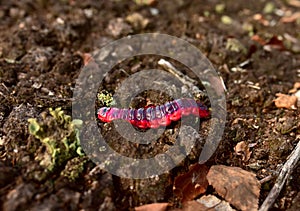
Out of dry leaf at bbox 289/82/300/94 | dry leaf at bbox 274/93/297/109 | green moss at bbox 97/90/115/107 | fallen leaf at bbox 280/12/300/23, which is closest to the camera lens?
green moss at bbox 97/90/115/107

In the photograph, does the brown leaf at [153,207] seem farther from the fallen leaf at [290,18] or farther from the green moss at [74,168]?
the fallen leaf at [290,18]

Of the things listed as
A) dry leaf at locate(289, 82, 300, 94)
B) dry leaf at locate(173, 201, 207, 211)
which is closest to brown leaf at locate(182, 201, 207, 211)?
dry leaf at locate(173, 201, 207, 211)

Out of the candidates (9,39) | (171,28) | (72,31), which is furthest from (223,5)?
(9,39)

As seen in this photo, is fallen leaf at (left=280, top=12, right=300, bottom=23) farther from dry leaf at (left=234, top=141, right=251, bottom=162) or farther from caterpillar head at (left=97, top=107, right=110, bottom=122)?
caterpillar head at (left=97, top=107, right=110, bottom=122)

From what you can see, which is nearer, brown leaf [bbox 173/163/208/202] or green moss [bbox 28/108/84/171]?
green moss [bbox 28/108/84/171]

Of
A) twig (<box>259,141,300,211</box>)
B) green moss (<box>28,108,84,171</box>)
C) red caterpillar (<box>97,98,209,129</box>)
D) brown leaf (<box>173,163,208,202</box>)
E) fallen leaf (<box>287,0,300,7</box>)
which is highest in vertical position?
green moss (<box>28,108,84,171</box>)

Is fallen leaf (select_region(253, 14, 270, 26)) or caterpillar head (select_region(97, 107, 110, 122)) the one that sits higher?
caterpillar head (select_region(97, 107, 110, 122))

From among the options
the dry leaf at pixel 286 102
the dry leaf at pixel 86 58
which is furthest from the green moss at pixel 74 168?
the dry leaf at pixel 286 102

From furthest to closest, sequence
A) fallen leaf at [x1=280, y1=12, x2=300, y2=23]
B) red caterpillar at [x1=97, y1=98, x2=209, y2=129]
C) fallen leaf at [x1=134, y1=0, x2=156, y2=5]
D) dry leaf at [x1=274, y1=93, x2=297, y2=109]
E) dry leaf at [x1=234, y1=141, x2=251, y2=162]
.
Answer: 1. fallen leaf at [x1=280, y1=12, x2=300, y2=23]
2. fallen leaf at [x1=134, y1=0, x2=156, y2=5]
3. dry leaf at [x1=274, y1=93, x2=297, y2=109]
4. dry leaf at [x1=234, y1=141, x2=251, y2=162]
5. red caterpillar at [x1=97, y1=98, x2=209, y2=129]
